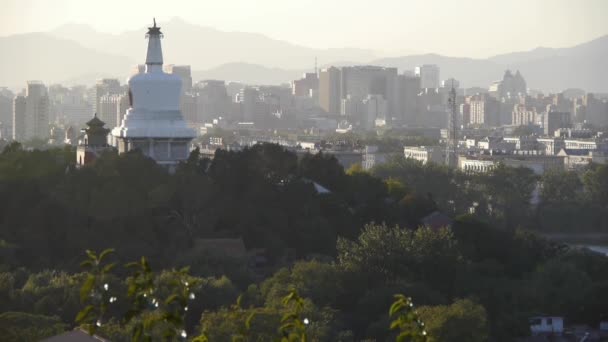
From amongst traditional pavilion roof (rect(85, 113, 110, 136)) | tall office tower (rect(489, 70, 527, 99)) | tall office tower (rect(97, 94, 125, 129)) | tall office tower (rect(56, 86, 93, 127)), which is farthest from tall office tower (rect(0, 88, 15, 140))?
tall office tower (rect(489, 70, 527, 99))

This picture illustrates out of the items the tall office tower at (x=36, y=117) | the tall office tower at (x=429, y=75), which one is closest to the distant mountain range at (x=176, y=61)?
the tall office tower at (x=429, y=75)

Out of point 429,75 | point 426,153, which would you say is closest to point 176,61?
point 429,75

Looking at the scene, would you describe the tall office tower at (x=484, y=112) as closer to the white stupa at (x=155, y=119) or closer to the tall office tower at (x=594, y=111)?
the tall office tower at (x=594, y=111)

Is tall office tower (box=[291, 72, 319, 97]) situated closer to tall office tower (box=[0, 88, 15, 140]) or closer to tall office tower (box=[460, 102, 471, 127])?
tall office tower (box=[460, 102, 471, 127])

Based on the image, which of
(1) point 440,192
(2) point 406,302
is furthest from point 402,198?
(2) point 406,302

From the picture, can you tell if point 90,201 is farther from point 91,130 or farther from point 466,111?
point 466,111

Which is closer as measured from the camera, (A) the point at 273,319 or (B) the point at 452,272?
(A) the point at 273,319
